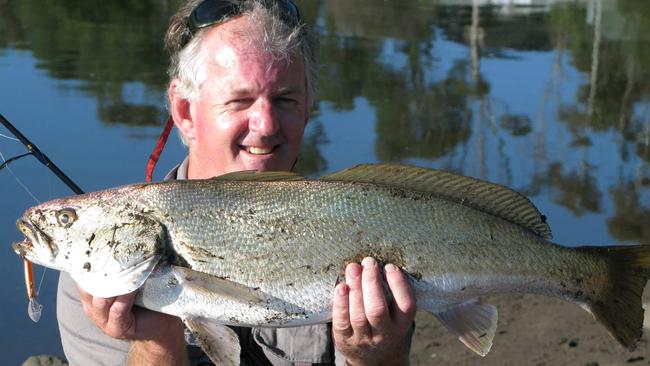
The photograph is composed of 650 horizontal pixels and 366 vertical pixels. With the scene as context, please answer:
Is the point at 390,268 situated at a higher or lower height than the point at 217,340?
higher

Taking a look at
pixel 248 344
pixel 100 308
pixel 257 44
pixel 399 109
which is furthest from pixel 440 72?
pixel 100 308

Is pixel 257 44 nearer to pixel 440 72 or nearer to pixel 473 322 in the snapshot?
pixel 473 322

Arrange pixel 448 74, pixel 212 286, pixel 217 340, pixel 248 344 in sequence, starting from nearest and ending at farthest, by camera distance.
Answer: pixel 212 286, pixel 217 340, pixel 248 344, pixel 448 74

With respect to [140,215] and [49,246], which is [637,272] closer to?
[140,215]

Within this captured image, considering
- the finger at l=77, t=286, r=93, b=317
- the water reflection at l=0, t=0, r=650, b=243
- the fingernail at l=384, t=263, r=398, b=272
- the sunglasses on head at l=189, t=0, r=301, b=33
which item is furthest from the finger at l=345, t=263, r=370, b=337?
the water reflection at l=0, t=0, r=650, b=243

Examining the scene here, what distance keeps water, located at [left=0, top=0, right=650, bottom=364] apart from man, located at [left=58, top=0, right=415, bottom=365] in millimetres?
2716

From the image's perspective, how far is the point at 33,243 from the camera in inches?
135

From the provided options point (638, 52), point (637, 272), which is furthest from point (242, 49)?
point (638, 52)

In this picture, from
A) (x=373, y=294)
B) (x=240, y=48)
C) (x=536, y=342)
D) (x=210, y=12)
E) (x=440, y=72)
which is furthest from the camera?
(x=440, y=72)

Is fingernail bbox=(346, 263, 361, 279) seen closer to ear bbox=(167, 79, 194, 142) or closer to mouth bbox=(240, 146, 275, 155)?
mouth bbox=(240, 146, 275, 155)

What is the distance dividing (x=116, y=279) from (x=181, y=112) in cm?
146

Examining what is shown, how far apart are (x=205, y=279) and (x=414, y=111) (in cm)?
1154

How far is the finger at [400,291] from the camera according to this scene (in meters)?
3.37

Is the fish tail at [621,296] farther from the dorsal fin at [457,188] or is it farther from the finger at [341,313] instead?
the finger at [341,313]
